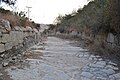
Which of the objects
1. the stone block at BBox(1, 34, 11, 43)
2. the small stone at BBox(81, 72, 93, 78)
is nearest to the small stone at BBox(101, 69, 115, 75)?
the small stone at BBox(81, 72, 93, 78)

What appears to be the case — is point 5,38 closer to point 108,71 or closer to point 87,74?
point 87,74

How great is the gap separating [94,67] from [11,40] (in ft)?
9.40

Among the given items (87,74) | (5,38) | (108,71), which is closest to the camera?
(87,74)

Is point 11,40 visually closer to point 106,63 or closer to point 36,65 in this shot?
point 36,65

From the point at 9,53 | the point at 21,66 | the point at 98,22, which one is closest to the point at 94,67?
the point at 21,66

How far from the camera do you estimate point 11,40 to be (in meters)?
7.19

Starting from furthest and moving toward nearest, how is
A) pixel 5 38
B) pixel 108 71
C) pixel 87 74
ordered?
1. pixel 5 38
2. pixel 108 71
3. pixel 87 74

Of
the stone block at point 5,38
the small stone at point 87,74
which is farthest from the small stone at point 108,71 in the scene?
the stone block at point 5,38

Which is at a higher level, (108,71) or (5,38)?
(5,38)

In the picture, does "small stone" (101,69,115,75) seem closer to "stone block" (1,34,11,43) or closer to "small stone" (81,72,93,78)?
"small stone" (81,72,93,78)

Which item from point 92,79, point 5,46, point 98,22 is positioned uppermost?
point 98,22

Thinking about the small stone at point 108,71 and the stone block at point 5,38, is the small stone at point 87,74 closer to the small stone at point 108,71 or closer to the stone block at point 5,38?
the small stone at point 108,71

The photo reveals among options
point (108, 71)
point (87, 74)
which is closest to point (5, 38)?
point (87, 74)

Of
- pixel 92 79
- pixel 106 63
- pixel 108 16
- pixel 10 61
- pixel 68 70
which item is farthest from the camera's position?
pixel 108 16
